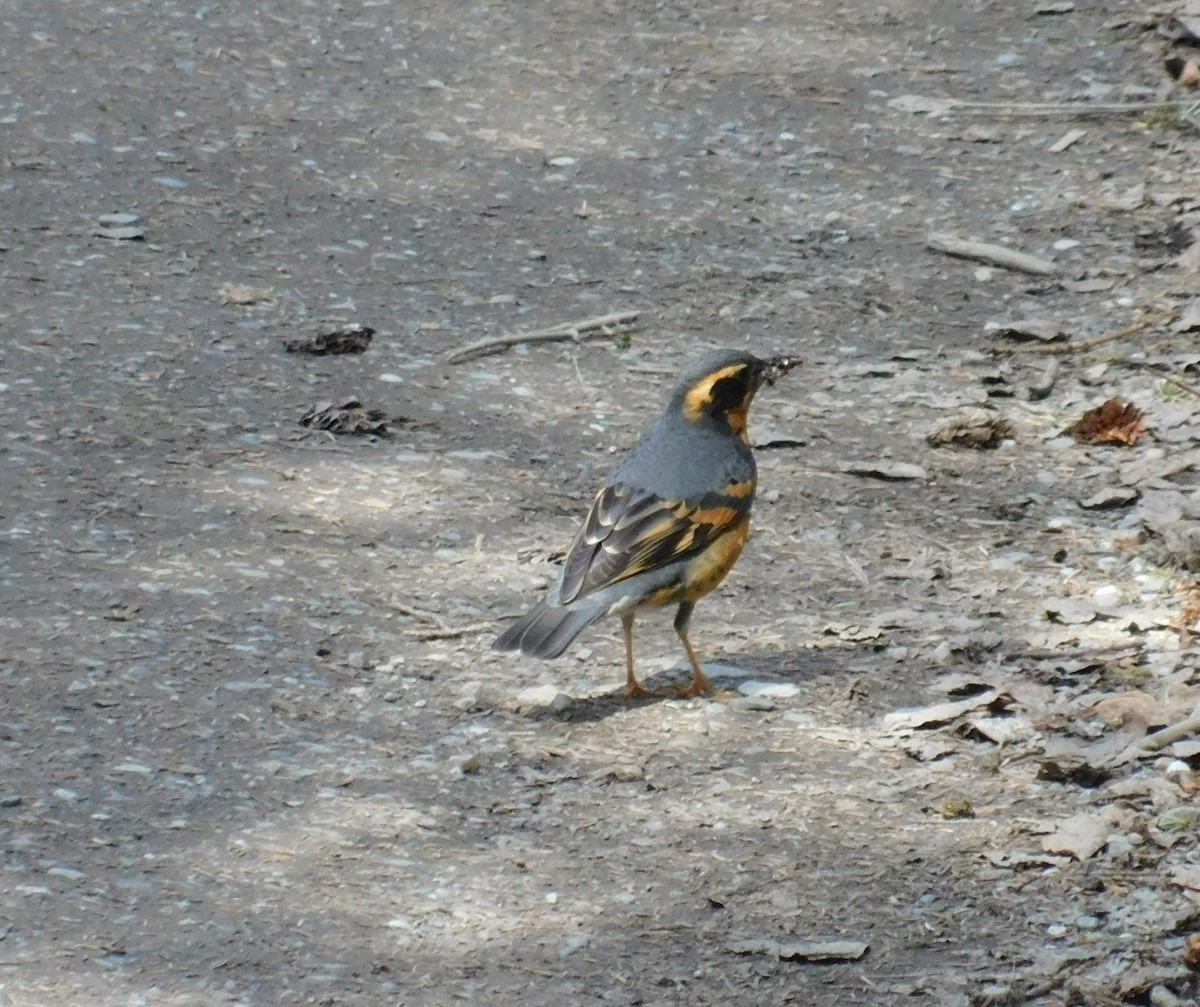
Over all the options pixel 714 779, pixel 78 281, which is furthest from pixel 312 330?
pixel 714 779

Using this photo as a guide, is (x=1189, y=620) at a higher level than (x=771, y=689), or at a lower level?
higher

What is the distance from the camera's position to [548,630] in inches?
214

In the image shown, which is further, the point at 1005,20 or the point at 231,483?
the point at 1005,20

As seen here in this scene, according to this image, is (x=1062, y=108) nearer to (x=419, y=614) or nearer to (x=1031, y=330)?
(x=1031, y=330)

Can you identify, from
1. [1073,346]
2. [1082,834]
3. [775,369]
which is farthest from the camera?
[1073,346]

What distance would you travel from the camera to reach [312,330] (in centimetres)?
813

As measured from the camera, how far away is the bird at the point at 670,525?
18.1ft

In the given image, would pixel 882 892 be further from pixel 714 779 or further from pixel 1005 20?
pixel 1005 20

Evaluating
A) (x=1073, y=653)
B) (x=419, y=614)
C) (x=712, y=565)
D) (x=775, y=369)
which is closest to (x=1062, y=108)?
(x=775, y=369)

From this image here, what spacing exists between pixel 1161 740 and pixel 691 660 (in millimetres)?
1407

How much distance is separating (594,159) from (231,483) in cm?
382

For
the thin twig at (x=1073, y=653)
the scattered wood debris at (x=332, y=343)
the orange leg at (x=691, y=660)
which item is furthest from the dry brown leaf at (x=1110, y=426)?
the scattered wood debris at (x=332, y=343)

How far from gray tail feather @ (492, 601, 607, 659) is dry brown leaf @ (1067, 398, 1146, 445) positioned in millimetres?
2755

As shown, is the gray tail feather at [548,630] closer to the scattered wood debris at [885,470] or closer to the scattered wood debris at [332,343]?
the scattered wood debris at [885,470]
